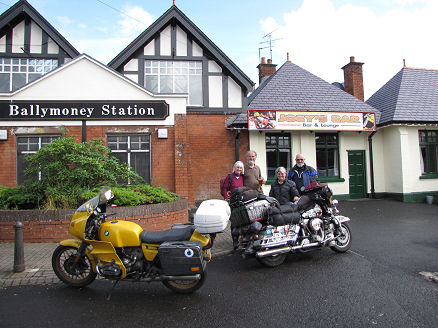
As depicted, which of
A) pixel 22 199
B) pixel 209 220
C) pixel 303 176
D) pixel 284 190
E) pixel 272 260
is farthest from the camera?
pixel 22 199

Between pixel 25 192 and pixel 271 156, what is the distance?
9.15 metres

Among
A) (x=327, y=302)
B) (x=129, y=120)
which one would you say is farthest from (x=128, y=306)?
(x=129, y=120)

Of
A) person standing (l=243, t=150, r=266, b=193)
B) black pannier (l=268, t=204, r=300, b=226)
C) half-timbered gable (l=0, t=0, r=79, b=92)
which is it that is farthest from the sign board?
half-timbered gable (l=0, t=0, r=79, b=92)

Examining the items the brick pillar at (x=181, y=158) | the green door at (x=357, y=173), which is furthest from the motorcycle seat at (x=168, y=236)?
the green door at (x=357, y=173)

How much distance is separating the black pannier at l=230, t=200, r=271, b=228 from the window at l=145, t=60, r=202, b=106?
7.90 metres

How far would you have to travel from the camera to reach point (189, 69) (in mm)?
12000

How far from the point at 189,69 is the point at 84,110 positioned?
4.41 metres

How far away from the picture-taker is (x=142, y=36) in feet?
37.3

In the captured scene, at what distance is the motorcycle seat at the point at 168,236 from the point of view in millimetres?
3729

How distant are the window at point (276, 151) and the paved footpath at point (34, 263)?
22.0ft

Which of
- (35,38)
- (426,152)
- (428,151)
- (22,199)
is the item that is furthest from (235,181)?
(428,151)

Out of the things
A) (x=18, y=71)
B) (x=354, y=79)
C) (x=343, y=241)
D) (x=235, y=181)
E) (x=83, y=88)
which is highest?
(x=354, y=79)

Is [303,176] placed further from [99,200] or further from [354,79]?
[354,79]

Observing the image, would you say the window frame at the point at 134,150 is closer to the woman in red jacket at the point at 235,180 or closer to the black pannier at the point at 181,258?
the woman in red jacket at the point at 235,180
